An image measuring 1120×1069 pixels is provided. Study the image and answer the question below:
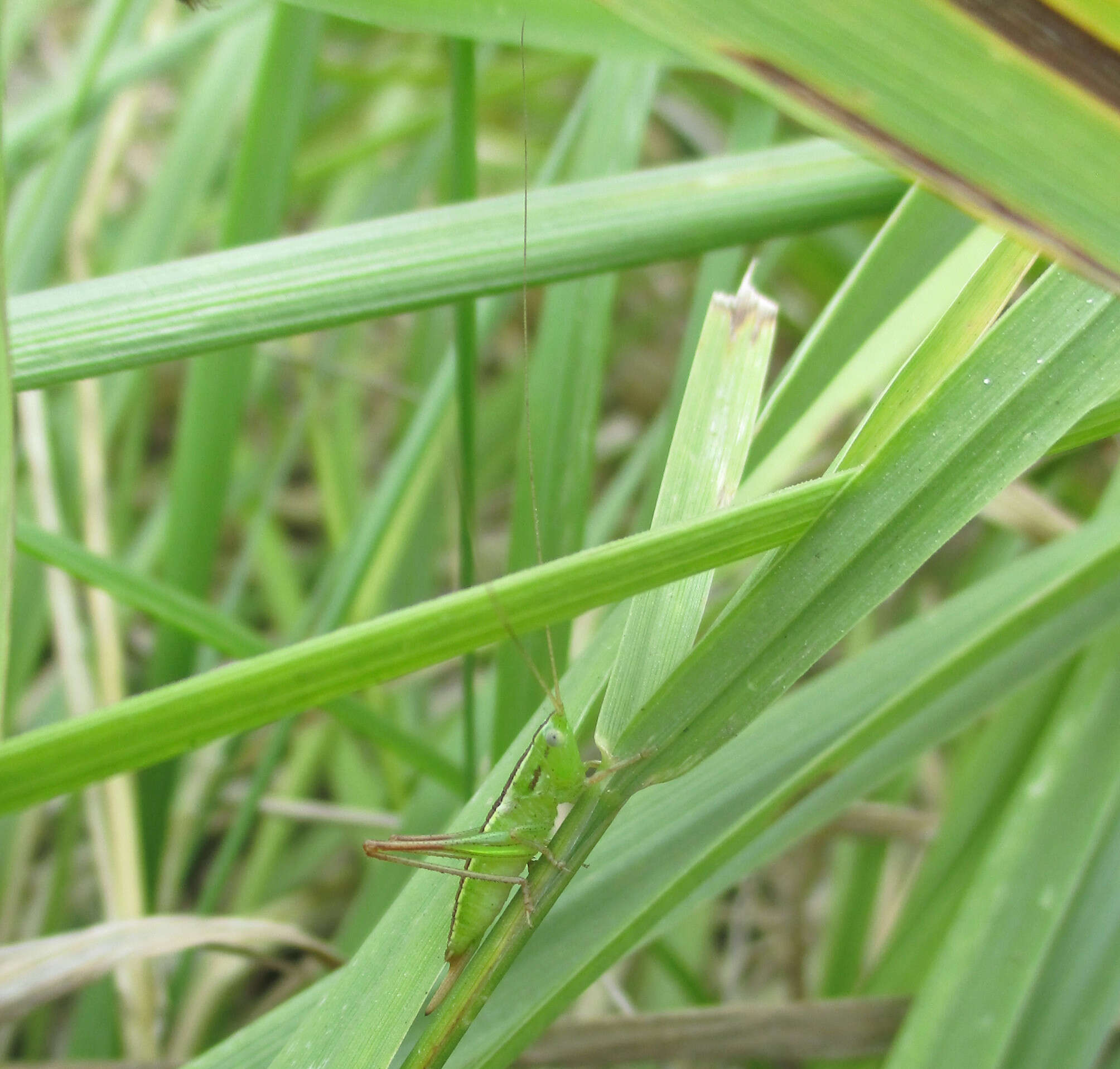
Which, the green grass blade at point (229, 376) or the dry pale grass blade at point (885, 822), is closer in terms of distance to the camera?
the green grass blade at point (229, 376)

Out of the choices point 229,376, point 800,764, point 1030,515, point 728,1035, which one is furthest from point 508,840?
point 1030,515

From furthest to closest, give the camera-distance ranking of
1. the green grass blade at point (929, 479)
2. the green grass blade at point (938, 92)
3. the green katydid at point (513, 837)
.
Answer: the green katydid at point (513, 837)
the green grass blade at point (929, 479)
the green grass blade at point (938, 92)

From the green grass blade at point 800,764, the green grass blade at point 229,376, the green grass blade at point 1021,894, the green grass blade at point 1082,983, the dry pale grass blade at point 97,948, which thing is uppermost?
the green grass blade at point 229,376

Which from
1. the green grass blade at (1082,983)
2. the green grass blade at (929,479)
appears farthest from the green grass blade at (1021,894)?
the green grass blade at (929,479)

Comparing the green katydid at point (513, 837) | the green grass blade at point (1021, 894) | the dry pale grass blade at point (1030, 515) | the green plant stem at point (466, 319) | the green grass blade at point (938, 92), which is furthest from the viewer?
the dry pale grass blade at point (1030, 515)

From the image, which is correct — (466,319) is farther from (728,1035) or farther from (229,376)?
(728,1035)

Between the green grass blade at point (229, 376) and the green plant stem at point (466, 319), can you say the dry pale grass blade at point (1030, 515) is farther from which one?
the green grass blade at point (229, 376)

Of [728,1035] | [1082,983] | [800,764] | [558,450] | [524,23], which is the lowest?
[1082,983]
